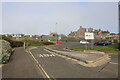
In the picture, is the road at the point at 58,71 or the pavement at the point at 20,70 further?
the pavement at the point at 20,70

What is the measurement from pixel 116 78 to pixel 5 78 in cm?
669

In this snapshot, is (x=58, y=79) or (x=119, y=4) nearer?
(x=58, y=79)

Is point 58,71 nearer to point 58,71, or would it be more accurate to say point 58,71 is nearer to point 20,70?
point 58,71

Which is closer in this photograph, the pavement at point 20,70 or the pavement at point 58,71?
the pavement at point 58,71

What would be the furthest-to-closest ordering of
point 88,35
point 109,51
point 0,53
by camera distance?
point 88,35, point 109,51, point 0,53

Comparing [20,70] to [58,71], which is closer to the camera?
[58,71]

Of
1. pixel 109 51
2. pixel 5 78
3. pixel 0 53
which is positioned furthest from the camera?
pixel 109 51

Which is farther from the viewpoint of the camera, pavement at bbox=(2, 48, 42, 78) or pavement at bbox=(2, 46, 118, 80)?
pavement at bbox=(2, 48, 42, 78)

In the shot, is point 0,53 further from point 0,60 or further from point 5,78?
point 5,78

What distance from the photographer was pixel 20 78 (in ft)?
24.2

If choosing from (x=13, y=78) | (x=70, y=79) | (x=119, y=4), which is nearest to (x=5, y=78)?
(x=13, y=78)

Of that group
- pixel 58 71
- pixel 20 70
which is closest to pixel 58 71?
pixel 58 71

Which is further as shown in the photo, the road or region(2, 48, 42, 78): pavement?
region(2, 48, 42, 78): pavement

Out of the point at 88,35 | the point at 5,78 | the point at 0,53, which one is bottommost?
the point at 5,78
